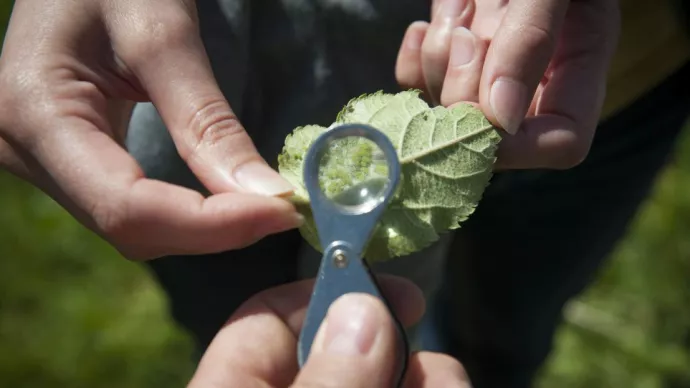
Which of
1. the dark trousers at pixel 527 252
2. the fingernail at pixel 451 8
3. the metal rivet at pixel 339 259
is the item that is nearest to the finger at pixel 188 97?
the metal rivet at pixel 339 259

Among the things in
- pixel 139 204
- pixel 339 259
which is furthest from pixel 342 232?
pixel 139 204

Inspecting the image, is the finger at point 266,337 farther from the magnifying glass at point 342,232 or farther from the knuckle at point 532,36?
the knuckle at point 532,36

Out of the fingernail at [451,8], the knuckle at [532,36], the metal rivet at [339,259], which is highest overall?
the knuckle at [532,36]

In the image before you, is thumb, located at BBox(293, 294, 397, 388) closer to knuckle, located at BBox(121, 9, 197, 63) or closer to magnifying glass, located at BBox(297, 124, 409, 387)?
magnifying glass, located at BBox(297, 124, 409, 387)

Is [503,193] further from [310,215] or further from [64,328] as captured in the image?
[64,328]

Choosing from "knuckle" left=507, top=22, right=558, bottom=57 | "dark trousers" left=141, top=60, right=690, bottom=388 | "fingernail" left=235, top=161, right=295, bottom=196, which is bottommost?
"dark trousers" left=141, top=60, right=690, bottom=388

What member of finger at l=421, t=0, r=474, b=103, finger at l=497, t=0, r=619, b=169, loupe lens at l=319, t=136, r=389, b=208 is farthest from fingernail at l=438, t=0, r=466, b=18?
loupe lens at l=319, t=136, r=389, b=208
